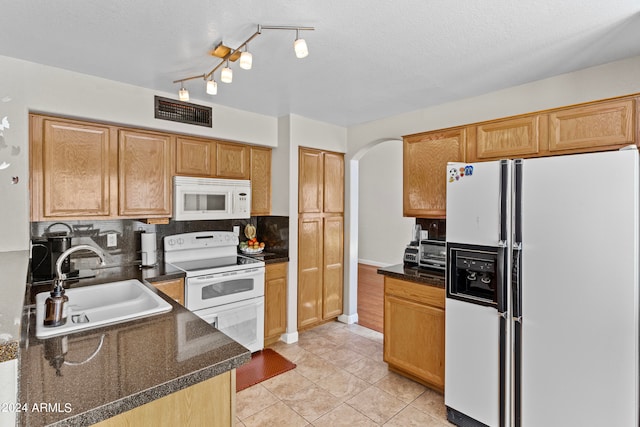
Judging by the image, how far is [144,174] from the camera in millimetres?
2846

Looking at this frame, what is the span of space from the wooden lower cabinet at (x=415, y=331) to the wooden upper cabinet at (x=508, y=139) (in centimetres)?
111

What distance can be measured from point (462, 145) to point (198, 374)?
2409 millimetres

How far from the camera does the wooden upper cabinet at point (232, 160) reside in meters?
3.32

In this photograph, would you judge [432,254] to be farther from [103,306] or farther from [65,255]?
[65,255]

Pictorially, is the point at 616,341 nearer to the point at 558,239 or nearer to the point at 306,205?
the point at 558,239

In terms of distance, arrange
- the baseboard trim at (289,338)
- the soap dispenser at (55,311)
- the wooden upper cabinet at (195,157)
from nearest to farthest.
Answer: the soap dispenser at (55,311) → the wooden upper cabinet at (195,157) → the baseboard trim at (289,338)

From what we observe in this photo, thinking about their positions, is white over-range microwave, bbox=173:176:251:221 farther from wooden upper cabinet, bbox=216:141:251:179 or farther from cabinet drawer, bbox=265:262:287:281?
cabinet drawer, bbox=265:262:287:281

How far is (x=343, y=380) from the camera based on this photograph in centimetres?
284

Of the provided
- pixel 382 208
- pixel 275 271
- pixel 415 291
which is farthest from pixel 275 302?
pixel 382 208

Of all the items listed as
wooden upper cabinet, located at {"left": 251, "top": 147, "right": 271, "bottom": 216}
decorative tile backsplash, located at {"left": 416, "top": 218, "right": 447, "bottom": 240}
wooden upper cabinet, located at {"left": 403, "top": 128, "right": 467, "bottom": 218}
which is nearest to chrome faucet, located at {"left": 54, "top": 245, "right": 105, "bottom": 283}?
wooden upper cabinet, located at {"left": 251, "top": 147, "right": 271, "bottom": 216}

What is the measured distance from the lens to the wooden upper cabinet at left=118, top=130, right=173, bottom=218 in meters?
2.74

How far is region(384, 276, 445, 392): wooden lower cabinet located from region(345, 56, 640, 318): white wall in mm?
1300

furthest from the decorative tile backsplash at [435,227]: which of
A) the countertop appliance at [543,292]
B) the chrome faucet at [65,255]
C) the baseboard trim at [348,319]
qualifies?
the chrome faucet at [65,255]

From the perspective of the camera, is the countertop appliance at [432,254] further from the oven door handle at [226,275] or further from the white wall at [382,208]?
the white wall at [382,208]
